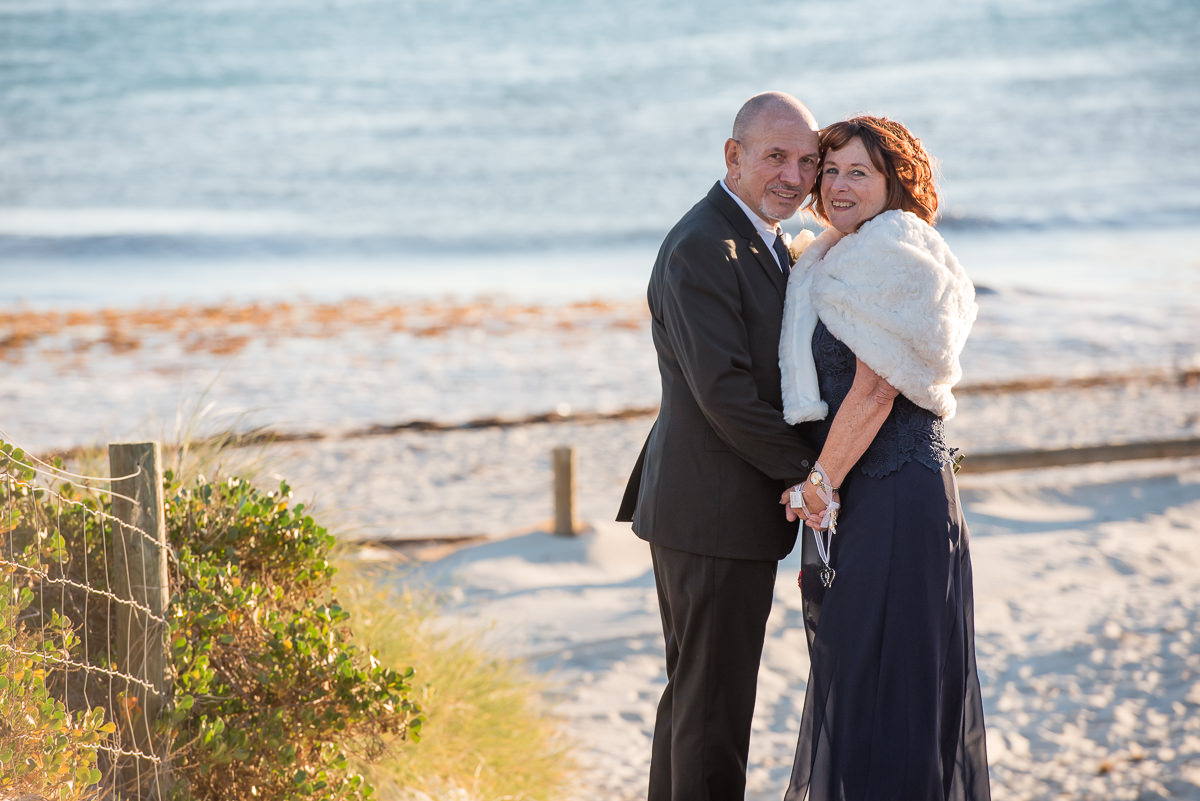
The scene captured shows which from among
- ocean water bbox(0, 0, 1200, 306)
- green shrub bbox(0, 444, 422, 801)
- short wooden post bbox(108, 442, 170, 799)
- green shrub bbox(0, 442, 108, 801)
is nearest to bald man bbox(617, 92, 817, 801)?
green shrub bbox(0, 444, 422, 801)

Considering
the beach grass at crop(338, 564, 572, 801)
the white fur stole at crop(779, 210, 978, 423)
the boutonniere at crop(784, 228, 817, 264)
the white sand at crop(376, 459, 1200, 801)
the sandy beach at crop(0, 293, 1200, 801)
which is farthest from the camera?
→ the sandy beach at crop(0, 293, 1200, 801)

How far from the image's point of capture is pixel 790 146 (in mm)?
3105

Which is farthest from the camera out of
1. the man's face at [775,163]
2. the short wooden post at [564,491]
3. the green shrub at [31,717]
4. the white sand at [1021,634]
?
the short wooden post at [564,491]

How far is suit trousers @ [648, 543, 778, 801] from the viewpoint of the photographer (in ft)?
10.4

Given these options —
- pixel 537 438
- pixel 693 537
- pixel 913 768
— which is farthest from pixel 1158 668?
pixel 537 438

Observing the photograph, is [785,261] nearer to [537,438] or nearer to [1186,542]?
[1186,542]

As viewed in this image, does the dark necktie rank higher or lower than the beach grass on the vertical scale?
higher

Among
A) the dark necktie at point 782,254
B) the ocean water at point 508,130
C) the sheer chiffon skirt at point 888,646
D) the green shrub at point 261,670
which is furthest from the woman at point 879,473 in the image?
the ocean water at point 508,130

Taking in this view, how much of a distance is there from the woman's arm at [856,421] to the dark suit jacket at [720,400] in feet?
0.30

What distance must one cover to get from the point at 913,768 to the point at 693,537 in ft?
2.72

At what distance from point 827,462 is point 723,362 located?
38 centimetres

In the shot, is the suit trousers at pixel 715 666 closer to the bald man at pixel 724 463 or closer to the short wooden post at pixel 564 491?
the bald man at pixel 724 463

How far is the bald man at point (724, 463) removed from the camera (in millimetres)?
3041

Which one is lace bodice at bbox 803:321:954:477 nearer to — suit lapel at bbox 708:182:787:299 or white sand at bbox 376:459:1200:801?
suit lapel at bbox 708:182:787:299
